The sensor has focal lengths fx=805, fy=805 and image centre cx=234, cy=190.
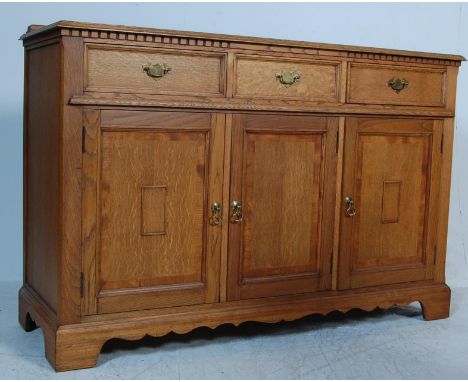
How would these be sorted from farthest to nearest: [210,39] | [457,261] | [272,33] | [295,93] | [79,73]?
[457,261]
[272,33]
[295,93]
[210,39]
[79,73]

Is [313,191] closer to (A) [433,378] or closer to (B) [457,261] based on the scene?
(A) [433,378]

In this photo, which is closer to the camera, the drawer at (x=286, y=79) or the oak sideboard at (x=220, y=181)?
the oak sideboard at (x=220, y=181)

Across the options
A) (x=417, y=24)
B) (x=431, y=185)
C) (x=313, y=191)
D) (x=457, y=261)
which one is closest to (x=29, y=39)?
(x=313, y=191)

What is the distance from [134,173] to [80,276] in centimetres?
36

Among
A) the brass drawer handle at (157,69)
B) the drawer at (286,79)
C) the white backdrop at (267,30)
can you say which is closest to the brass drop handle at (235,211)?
the drawer at (286,79)

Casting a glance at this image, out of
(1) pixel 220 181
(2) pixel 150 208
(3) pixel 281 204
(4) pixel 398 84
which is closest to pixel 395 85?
(4) pixel 398 84

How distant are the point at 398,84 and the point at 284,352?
1.05 metres

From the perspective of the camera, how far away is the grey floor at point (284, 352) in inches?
97.8

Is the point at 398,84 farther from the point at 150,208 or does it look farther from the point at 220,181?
the point at 150,208

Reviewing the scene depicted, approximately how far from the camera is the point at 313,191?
2828mm

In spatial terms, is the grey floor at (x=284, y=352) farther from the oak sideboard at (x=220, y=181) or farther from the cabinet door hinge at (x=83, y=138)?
the cabinet door hinge at (x=83, y=138)

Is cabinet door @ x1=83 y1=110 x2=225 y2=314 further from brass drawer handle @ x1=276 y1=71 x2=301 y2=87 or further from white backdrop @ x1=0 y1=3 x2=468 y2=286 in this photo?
white backdrop @ x1=0 y1=3 x2=468 y2=286

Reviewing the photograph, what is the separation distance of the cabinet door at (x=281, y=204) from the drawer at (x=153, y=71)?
17 cm

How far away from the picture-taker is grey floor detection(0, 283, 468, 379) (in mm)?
2484
